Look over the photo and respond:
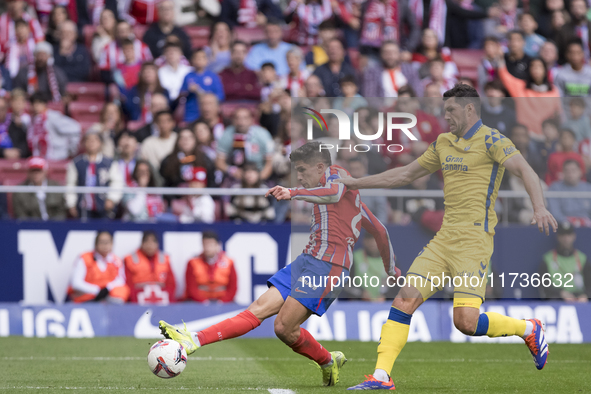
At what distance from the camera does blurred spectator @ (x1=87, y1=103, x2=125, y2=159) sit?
11297mm

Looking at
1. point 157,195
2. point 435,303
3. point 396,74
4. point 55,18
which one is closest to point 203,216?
point 157,195

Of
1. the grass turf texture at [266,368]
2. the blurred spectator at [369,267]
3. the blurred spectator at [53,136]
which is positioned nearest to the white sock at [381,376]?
the grass turf texture at [266,368]

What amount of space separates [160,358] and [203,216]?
5.15m

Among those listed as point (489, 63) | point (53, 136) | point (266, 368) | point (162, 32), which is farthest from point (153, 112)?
point (266, 368)

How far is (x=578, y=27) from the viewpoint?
1407 cm

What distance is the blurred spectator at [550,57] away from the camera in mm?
13047

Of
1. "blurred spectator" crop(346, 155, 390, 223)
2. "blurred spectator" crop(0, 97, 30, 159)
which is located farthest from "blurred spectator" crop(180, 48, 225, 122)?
"blurred spectator" crop(346, 155, 390, 223)

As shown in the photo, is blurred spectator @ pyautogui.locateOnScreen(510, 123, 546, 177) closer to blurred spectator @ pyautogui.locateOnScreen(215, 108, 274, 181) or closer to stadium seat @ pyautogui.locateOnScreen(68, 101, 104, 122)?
blurred spectator @ pyautogui.locateOnScreen(215, 108, 274, 181)

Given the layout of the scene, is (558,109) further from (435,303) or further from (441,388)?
(441,388)

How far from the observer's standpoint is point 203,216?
1063 centimetres

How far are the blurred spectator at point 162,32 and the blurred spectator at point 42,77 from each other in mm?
1565

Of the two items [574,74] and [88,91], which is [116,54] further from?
[574,74]

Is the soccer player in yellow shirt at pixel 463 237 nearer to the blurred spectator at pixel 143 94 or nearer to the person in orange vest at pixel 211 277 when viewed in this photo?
the person in orange vest at pixel 211 277

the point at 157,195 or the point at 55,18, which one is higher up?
the point at 55,18
